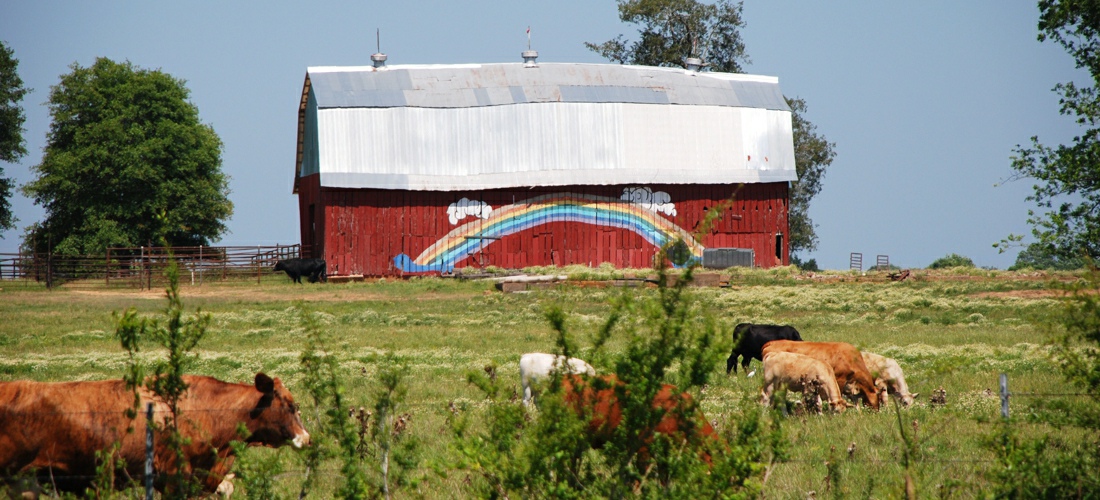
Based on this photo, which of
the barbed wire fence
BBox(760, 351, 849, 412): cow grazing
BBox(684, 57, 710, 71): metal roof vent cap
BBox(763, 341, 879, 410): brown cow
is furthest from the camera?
BBox(684, 57, 710, 71): metal roof vent cap

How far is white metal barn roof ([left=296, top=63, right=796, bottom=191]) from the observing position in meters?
42.6

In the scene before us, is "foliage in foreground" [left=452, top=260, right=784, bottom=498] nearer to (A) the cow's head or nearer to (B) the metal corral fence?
(A) the cow's head

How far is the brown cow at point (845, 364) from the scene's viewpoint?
1332cm

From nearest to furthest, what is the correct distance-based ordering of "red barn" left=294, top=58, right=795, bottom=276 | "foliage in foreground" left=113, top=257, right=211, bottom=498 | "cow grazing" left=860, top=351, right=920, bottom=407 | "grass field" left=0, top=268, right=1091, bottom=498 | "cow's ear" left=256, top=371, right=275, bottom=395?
"foliage in foreground" left=113, top=257, right=211, bottom=498 → "cow's ear" left=256, top=371, right=275, bottom=395 → "grass field" left=0, top=268, right=1091, bottom=498 → "cow grazing" left=860, top=351, right=920, bottom=407 → "red barn" left=294, top=58, right=795, bottom=276

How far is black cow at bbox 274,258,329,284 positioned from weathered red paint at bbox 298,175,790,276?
0.30m

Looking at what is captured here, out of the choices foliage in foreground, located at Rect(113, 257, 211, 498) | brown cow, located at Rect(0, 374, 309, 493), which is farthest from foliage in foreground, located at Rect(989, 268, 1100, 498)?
foliage in foreground, located at Rect(113, 257, 211, 498)

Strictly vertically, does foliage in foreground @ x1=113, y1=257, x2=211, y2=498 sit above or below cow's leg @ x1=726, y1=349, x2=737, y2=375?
above

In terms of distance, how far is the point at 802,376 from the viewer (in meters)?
12.8

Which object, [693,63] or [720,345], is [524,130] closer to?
[693,63]

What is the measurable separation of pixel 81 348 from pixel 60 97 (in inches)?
1510

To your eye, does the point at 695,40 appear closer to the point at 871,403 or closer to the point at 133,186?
the point at 133,186

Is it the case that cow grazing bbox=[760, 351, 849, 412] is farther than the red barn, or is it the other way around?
the red barn

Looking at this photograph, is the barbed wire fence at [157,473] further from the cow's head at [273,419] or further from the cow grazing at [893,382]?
the cow grazing at [893,382]

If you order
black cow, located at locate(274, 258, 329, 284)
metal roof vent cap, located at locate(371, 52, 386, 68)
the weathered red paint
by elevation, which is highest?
metal roof vent cap, located at locate(371, 52, 386, 68)
